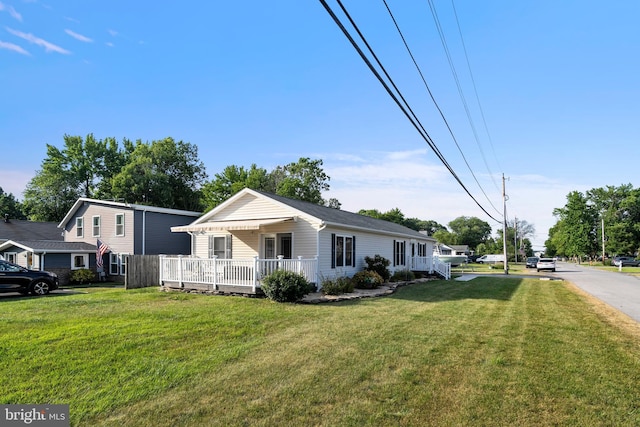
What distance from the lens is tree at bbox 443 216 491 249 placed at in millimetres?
97812

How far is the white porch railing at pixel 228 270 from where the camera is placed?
40.6 ft

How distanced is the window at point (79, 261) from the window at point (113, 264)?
4.88 ft

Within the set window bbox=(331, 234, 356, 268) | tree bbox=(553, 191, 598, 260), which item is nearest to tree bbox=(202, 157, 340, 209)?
window bbox=(331, 234, 356, 268)

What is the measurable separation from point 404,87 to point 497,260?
5984 cm

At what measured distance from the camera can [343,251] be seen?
52.4ft

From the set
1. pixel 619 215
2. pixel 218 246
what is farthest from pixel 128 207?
pixel 619 215

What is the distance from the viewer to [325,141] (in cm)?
1744

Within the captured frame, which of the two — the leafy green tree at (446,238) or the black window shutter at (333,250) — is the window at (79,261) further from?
the leafy green tree at (446,238)

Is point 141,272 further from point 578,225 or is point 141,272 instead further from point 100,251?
point 578,225

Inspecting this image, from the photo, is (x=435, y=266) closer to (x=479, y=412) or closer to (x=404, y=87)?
(x=404, y=87)

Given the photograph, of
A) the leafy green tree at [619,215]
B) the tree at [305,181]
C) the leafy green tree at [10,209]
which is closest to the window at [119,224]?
the tree at [305,181]

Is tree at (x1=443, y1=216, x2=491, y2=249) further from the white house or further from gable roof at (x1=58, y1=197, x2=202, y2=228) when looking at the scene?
gable roof at (x1=58, y1=197, x2=202, y2=228)

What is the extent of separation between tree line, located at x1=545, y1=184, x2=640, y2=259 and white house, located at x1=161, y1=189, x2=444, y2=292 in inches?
2289

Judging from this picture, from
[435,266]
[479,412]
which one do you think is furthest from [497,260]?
[479,412]
